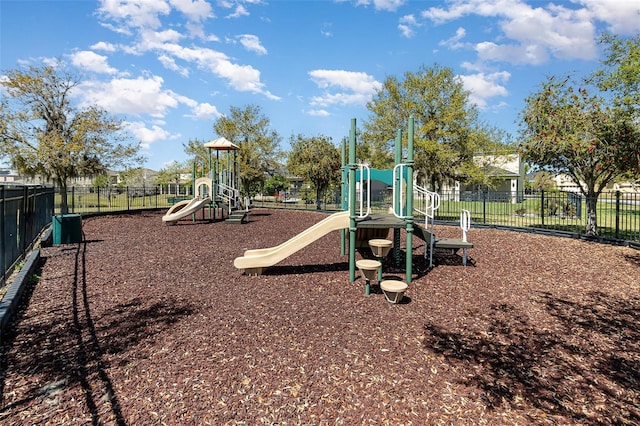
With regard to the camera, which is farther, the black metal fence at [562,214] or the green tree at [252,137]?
the green tree at [252,137]

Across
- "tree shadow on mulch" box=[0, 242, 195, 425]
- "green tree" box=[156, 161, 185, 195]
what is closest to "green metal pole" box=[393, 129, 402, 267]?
"tree shadow on mulch" box=[0, 242, 195, 425]

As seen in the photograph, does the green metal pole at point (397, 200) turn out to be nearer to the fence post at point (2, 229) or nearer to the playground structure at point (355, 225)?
the playground structure at point (355, 225)

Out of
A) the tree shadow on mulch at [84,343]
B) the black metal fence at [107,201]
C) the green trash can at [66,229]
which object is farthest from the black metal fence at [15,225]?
the black metal fence at [107,201]

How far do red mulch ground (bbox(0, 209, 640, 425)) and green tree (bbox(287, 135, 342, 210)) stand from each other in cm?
1998

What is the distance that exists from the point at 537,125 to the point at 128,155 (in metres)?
20.6

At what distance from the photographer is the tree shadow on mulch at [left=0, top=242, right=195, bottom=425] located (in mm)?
3109

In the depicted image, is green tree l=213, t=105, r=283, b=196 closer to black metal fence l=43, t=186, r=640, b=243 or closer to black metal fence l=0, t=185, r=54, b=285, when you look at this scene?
black metal fence l=43, t=186, r=640, b=243

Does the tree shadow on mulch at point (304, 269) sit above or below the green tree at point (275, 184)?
below

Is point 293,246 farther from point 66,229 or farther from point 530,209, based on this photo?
point 530,209

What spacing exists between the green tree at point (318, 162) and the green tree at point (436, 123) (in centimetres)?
662

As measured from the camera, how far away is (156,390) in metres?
3.12

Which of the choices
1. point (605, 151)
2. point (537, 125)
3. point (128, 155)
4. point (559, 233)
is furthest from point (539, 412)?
point (128, 155)

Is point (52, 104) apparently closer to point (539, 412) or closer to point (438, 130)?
point (438, 130)

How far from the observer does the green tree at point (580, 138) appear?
361 inches
